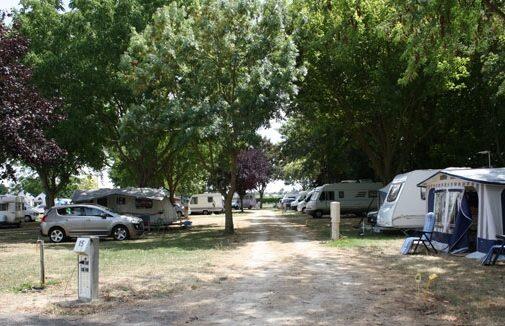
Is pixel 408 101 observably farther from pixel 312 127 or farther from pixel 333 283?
pixel 333 283

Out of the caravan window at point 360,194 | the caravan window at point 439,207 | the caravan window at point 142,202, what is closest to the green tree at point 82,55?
the caravan window at point 142,202

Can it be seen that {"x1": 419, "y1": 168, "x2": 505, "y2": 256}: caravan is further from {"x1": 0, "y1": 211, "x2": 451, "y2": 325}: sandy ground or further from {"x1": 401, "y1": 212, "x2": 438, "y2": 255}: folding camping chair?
{"x1": 0, "y1": 211, "x2": 451, "y2": 325}: sandy ground

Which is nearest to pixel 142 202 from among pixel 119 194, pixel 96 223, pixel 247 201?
pixel 119 194

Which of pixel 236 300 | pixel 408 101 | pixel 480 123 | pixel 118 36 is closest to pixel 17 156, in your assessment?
pixel 118 36

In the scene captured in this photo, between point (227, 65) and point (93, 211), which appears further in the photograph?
point (93, 211)

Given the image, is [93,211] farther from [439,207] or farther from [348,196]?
[348,196]

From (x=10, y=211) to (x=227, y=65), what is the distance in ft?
72.4

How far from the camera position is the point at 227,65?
20.5 m

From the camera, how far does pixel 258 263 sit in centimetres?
1309

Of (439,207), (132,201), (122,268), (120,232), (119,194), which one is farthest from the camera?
(132,201)

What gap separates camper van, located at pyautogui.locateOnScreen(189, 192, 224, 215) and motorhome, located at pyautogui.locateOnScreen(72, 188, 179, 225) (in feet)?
70.5

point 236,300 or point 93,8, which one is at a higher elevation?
point 93,8

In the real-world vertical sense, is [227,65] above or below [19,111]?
above

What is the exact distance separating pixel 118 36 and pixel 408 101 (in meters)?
13.1
